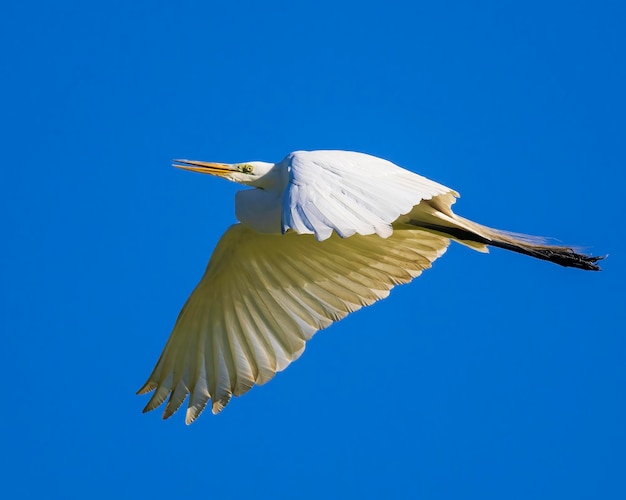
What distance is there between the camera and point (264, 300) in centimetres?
832

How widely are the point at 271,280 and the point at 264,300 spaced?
146mm

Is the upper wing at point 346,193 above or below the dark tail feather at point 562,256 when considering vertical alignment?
below

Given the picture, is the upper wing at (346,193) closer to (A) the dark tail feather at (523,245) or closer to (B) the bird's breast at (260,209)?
(B) the bird's breast at (260,209)

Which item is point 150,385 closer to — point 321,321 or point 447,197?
point 321,321

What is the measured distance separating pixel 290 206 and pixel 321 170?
0.53m

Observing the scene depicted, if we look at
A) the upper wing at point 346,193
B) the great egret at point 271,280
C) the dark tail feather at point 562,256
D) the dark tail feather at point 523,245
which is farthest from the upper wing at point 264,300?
the upper wing at point 346,193

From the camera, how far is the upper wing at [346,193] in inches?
246

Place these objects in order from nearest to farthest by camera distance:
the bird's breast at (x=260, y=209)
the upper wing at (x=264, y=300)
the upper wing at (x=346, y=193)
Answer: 1. the upper wing at (x=346, y=193)
2. the bird's breast at (x=260, y=209)
3. the upper wing at (x=264, y=300)

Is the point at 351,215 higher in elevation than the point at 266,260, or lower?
lower

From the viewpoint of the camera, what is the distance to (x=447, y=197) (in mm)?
7766

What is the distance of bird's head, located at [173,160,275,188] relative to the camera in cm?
796

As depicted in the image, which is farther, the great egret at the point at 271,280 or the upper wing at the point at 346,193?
the great egret at the point at 271,280

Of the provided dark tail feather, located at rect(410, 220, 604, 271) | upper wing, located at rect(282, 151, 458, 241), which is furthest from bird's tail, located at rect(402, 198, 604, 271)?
upper wing, located at rect(282, 151, 458, 241)

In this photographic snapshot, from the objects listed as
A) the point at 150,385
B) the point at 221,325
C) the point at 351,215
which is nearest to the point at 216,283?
the point at 221,325
